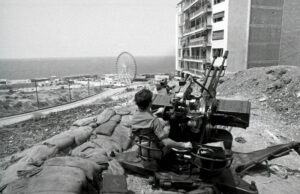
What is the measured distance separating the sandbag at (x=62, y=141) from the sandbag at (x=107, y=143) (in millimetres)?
545

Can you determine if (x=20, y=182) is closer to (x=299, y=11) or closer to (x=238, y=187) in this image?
(x=238, y=187)

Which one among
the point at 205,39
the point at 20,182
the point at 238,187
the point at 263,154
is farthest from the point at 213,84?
the point at 205,39

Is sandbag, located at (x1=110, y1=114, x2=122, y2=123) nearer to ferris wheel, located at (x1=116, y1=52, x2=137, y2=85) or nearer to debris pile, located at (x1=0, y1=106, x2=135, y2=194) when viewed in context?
debris pile, located at (x1=0, y1=106, x2=135, y2=194)

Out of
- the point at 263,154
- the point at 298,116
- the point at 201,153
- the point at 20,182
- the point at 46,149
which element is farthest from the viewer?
the point at 298,116

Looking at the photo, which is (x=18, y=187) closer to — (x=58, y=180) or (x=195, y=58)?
(x=58, y=180)

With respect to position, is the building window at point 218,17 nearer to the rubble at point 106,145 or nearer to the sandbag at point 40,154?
the rubble at point 106,145

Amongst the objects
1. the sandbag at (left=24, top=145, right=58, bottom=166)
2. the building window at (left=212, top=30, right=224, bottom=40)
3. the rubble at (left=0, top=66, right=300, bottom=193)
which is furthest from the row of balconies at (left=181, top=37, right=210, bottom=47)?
the sandbag at (left=24, top=145, right=58, bottom=166)

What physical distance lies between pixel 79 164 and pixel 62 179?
44 cm

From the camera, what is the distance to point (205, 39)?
2773 cm

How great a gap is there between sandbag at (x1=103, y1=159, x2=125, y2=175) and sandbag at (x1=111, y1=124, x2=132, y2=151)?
1.35 metres

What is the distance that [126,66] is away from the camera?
116ft

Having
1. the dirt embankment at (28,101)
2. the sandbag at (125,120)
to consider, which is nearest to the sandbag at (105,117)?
the sandbag at (125,120)

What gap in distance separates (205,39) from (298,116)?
20554mm

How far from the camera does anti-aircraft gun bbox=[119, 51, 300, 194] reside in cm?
298
